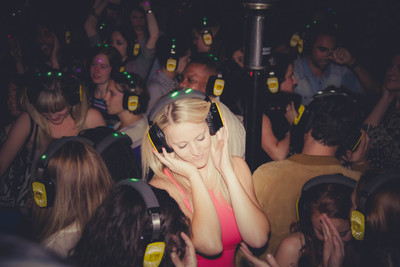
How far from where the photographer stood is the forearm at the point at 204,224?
1693mm

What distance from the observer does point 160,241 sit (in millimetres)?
1300

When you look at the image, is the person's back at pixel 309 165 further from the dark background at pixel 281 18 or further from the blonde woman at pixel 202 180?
the dark background at pixel 281 18

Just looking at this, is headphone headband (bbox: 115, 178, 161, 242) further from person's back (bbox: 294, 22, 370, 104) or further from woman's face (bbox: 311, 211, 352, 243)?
person's back (bbox: 294, 22, 370, 104)

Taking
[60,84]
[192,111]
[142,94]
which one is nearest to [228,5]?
[142,94]

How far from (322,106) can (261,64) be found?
2.34 ft

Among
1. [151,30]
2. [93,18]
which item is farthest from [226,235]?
[93,18]

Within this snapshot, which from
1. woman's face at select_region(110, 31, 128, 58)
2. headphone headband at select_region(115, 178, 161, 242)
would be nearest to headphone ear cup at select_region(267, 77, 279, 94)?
headphone headband at select_region(115, 178, 161, 242)

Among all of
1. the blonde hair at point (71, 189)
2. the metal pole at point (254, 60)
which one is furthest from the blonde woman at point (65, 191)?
the metal pole at point (254, 60)

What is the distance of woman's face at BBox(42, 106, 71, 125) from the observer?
106 inches

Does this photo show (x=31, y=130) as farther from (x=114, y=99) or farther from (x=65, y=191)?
(x=65, y=191)

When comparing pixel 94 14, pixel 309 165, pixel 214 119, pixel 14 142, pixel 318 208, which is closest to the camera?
pixel 318 208

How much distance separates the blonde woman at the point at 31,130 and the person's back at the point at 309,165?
5.81ft

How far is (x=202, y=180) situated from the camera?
1.79m

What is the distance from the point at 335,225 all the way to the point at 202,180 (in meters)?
0.77
